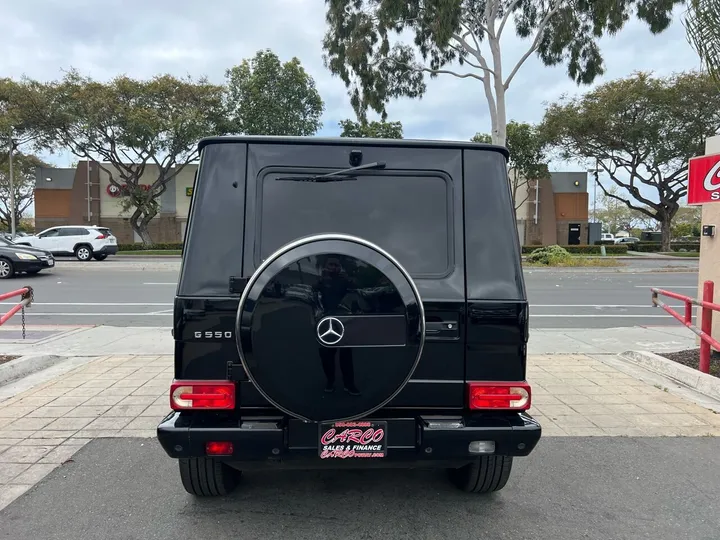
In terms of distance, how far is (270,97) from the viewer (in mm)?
30797

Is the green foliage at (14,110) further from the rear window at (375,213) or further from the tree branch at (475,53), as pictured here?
the rear window at (375,213)

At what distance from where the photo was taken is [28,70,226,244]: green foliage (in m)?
29.1

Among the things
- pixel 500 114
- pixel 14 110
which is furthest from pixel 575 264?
pixel 14 110

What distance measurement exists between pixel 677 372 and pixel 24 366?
796 cm

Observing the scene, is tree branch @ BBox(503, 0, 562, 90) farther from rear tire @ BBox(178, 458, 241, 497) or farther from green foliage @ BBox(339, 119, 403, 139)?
rear tire @ BBox(178, 458, 241, 497)

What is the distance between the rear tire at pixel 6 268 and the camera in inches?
648

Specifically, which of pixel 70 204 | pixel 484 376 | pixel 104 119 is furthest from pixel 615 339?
pixel 70 204

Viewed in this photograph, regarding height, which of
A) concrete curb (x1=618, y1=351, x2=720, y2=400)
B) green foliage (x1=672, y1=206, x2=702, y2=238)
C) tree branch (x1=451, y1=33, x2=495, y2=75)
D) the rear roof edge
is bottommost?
concrete curb (x1=618, y1=351, x2=720, y2=400)

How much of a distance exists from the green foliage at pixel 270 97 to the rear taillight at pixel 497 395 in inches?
1147

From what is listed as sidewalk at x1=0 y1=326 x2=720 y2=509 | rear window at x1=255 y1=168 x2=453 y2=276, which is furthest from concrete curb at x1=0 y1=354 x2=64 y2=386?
rear window at x1=255 y1=168 x2=453 y2=276

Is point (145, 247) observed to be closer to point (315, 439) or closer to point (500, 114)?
point (500, 114)

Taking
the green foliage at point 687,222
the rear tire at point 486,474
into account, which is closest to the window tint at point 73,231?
the rear tire at point 486,474

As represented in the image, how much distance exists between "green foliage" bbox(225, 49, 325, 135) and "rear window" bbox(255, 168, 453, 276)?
28.6m

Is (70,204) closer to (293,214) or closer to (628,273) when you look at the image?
(628,273)
